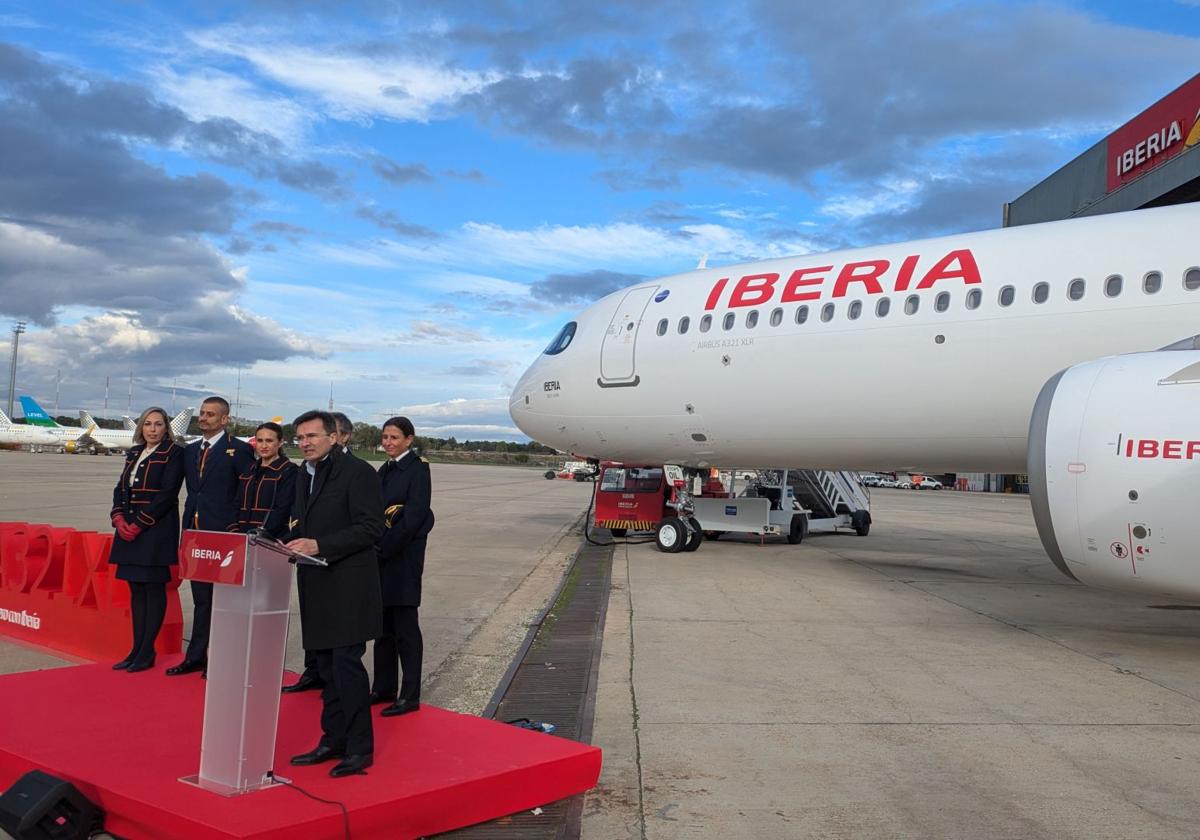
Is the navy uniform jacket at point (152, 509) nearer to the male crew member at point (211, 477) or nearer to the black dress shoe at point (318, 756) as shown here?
the male crew member at point (211, 477)

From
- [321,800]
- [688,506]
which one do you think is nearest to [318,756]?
[321,800]

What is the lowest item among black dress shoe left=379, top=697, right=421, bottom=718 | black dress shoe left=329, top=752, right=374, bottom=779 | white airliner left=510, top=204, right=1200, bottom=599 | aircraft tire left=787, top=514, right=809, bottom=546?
black dress shoe left=379, top=697, right=421, bottom=718

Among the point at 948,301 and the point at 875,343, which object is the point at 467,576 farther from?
the point at 948,301

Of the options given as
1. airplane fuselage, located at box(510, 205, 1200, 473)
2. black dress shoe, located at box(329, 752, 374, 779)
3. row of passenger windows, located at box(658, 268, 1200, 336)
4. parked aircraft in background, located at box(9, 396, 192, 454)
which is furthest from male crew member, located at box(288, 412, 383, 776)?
parked aircraft in background, located at box(9, 396, 192, 454)

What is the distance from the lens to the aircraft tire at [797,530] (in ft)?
63.0

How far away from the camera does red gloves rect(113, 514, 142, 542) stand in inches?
269

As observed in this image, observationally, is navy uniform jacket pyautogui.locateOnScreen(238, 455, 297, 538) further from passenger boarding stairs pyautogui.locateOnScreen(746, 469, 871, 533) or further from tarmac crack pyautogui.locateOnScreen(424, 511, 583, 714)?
passenger boarding stairs pyautogui.locateOnScreen(746, 469, 871, 533)

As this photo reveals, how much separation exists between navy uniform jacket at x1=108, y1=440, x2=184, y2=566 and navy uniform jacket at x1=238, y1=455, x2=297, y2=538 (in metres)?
0.50

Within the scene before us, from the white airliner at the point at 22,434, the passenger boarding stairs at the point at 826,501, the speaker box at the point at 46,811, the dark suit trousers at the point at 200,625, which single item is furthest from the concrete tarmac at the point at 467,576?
the white airliner at the point at 22,434

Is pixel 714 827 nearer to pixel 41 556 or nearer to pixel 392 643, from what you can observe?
pixel 392 643

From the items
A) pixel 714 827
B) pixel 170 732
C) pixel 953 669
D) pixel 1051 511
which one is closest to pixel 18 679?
pixel 170 732

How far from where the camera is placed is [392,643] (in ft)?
19.3

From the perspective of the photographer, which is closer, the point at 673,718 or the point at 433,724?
the point at 433,724

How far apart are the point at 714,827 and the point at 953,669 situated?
405cm
